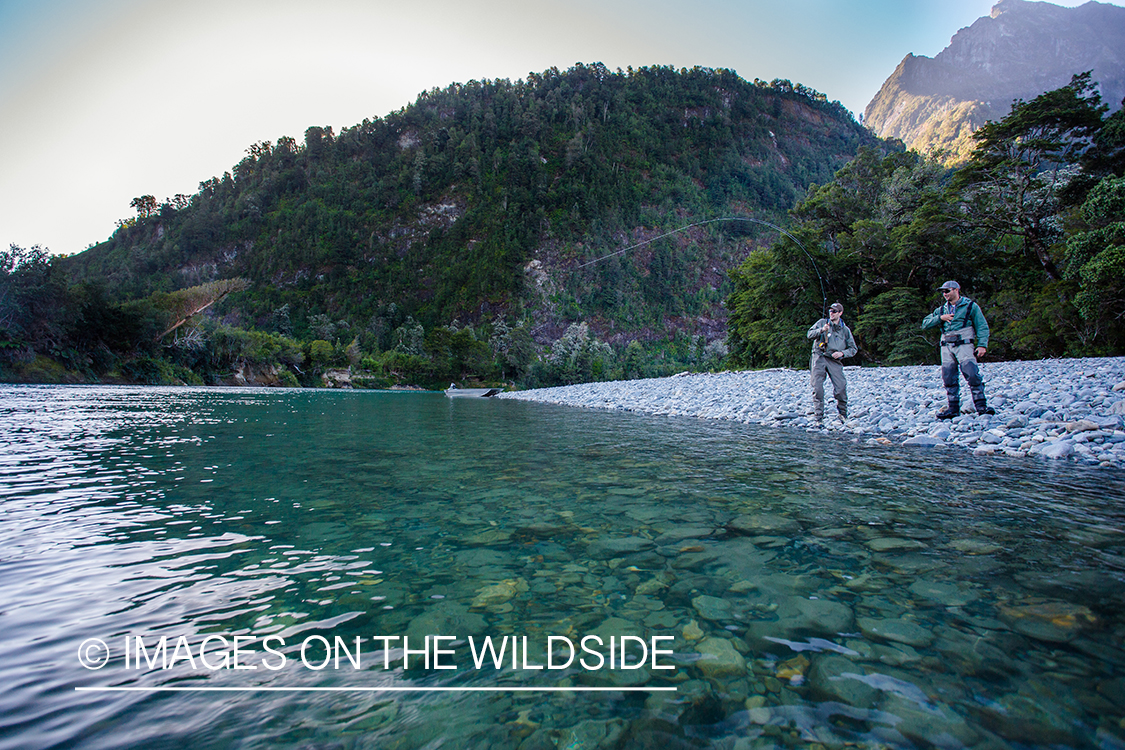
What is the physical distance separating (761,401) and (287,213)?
160 meters

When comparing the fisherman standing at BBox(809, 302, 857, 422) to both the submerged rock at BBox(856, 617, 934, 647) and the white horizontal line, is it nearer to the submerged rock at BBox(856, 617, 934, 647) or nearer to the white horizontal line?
the submerged rock at BBox(856, 617, 934, 647)

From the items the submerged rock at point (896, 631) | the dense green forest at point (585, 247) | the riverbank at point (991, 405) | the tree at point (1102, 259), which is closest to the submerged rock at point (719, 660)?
the submerged rock at point (896, 631)

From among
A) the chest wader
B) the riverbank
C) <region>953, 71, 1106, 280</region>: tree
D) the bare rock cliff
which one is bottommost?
the riverbank

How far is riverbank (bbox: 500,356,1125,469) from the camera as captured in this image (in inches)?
243

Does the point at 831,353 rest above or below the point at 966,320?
below

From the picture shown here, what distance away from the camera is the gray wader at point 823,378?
355 inches

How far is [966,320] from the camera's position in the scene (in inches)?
309

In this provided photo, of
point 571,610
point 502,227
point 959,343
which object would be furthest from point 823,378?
point 502,227

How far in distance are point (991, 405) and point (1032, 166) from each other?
16.8m

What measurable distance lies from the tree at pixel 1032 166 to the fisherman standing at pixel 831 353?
15.9 metres

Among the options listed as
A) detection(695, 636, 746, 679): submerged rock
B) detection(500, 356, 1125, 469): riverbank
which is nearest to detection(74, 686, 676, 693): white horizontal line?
detection(695, 636, 746, 679): submerged rock

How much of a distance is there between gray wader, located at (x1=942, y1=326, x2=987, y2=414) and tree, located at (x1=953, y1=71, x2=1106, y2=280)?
15338mm

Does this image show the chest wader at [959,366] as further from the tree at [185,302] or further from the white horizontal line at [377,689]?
the tree at [185,302]

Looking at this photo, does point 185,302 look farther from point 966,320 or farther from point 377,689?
point 966,320
